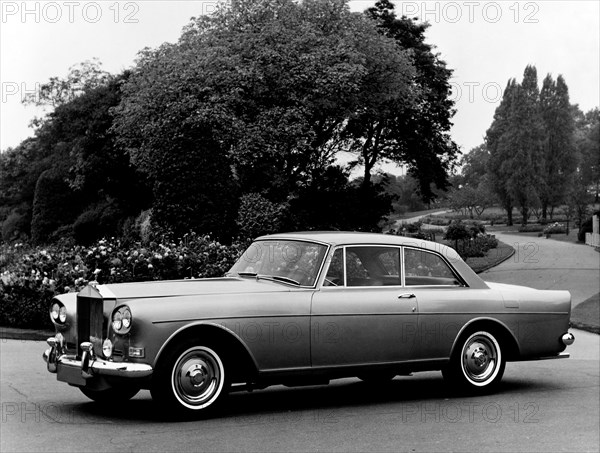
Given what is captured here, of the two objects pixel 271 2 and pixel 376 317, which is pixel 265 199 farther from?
pixel 376 317

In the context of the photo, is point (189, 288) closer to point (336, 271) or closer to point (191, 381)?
point (191, 381)

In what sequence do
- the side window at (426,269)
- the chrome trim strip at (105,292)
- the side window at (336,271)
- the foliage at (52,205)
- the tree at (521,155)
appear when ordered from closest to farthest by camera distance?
1. the chrome trim strip at (105,292)
2. the side window at (336,271)
3. the side window at (426,269)
4. the foliage at (52,205)
5. the tree at (521,155)

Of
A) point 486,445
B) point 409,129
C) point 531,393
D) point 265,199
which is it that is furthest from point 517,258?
point 486,445

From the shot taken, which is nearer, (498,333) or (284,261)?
(284,261)

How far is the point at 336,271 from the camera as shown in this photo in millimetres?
8852

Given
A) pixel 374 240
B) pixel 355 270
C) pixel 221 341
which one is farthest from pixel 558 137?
pixel 221 341

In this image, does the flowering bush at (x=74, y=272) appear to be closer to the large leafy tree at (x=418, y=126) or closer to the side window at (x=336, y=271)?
the side window at (x=336, y=271)

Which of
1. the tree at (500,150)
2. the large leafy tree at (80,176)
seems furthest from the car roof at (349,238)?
the tree at (500,150)

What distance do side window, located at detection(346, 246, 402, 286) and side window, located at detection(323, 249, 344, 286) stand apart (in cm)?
7

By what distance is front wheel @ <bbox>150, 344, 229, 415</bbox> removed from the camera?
7645 mm

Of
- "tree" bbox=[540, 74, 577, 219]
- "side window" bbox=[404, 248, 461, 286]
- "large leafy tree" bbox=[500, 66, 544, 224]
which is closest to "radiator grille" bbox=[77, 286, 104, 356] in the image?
"side window" bbox=[404, 248, 461, 286]

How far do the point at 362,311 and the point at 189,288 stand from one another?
1747 mm

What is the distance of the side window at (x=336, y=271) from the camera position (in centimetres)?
878

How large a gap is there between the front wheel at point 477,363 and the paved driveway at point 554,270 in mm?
13699
